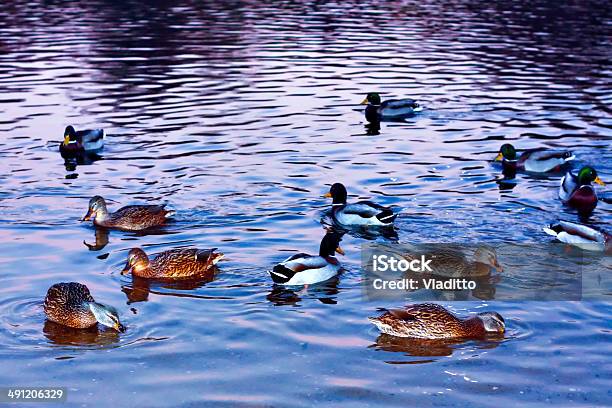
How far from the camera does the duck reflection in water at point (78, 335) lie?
12.4 m

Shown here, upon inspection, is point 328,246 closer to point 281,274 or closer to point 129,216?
point 281,274

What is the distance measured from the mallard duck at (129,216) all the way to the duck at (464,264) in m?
4.53

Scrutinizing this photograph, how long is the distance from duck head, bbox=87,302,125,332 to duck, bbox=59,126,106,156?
1017 centimetres

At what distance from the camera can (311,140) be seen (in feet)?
77.7

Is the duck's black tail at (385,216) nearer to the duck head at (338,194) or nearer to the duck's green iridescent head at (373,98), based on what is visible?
the duck head at (338,194)

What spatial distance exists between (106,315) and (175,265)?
2348 millimetres

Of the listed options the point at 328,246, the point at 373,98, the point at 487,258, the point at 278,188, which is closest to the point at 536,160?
the point at 278,188

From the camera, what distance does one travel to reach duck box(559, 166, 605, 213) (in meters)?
A: 18.4

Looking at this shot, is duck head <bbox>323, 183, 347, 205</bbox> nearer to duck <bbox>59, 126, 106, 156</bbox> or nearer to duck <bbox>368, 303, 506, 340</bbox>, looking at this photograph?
duck <bbox>368, 303, 506, 340</bbox>

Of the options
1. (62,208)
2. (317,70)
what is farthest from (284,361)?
(317,70)

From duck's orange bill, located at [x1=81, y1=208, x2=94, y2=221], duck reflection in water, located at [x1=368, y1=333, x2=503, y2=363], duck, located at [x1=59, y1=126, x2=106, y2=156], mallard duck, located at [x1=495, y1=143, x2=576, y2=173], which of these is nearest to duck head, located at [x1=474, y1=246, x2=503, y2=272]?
duck reflection in water, located at [x1=368, y1=333, x2=503, y2=363]

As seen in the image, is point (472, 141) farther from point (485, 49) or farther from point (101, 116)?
point (485, 49)

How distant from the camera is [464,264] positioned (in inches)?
586

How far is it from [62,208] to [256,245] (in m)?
4.24
